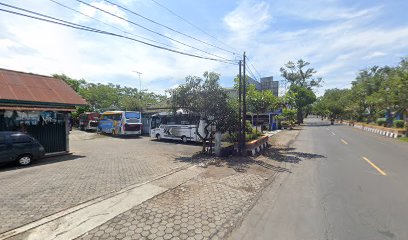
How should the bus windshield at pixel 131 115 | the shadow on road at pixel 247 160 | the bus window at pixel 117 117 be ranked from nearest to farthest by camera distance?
the shadow on road at pixel 247 160 < the bus windshield at pixel 131 115 < the bus window at pixel 117 117

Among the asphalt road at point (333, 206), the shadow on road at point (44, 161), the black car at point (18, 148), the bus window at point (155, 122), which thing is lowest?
the shadow on road at point (44, 161)

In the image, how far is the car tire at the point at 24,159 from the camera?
33.9ft

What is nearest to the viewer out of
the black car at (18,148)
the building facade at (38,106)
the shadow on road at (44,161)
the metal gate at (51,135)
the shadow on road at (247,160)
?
the black car at (18,148)

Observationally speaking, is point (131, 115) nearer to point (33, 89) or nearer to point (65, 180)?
point (33, 89)

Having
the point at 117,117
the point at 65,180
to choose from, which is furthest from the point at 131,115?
the point at 65,180

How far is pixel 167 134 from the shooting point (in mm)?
20750

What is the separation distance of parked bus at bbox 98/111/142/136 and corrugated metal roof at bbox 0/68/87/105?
10.0 meters

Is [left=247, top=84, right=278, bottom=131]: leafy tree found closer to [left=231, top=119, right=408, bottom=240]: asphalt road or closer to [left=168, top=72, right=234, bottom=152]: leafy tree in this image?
[left=168, top=72, right=234, bottom=152]: leafy tree

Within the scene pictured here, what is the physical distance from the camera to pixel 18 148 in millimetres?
10180

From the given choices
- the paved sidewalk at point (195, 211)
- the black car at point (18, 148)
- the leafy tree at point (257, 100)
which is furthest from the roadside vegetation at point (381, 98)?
the black car at point (18, 148)

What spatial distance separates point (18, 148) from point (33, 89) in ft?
12.7

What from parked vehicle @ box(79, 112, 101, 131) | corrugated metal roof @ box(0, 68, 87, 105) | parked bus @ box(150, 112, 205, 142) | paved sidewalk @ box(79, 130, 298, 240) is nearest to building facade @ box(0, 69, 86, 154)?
corrugated metal roof @ box(0, 68, 87, 105)

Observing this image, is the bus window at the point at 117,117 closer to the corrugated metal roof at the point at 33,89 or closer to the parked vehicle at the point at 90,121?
the parked vehicle at the point at 90,121

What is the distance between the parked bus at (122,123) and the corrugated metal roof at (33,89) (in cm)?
1002
